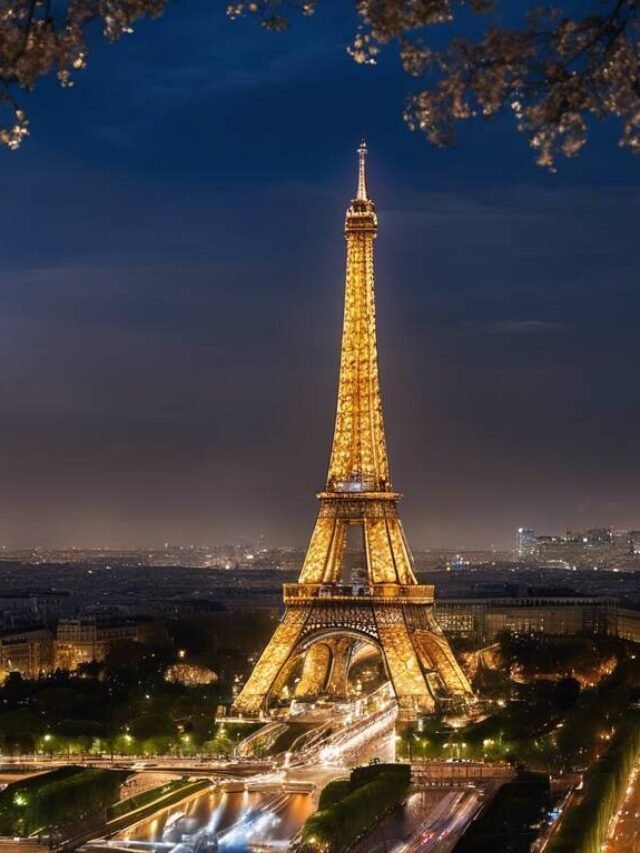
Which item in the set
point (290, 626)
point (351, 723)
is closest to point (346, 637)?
point (290, 626)

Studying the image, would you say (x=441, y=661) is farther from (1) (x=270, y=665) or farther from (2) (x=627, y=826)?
(2) (x=627, y=826)

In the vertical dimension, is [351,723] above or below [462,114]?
below

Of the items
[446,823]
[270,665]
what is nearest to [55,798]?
[446,823]

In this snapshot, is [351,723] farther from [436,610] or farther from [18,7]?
[436,610]

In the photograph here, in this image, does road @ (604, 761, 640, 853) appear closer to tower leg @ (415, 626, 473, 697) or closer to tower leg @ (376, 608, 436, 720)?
tower leg @ (376, 608, 436, 720)

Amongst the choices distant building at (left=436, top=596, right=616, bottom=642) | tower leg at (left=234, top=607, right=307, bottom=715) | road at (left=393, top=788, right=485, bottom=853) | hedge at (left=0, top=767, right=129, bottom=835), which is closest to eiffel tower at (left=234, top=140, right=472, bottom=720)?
tower leg at (left=234, top=607, right=307, bottom=715)

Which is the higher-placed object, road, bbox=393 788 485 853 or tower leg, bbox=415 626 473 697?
tower leg, bbox=415 626 473 697
